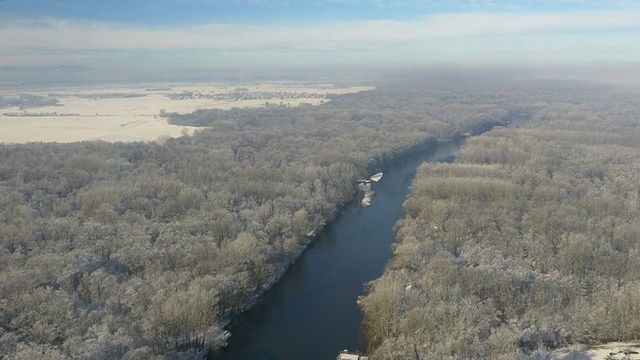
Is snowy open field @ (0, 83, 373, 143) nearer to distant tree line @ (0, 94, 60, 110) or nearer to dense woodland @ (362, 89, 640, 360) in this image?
distant tree line @ (0, 94, 60, 110)

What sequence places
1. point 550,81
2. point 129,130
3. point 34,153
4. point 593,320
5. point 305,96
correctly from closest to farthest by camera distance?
point 593,320
point 34,153
point 129,130
point 305,96
point 550,81

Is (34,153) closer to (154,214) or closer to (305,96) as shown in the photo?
(154,214)

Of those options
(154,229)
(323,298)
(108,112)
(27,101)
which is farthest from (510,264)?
(27,101)

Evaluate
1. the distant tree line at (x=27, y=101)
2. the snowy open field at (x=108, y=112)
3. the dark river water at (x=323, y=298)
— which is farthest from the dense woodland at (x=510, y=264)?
the distant tree line at (x=27, y=101)

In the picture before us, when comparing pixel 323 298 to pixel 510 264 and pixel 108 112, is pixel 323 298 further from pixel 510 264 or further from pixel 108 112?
pixel 108 112

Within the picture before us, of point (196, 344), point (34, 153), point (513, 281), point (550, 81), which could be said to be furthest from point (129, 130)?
point (550, 81)
